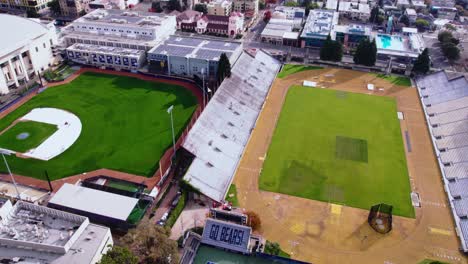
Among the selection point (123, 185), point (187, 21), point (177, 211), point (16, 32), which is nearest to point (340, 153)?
point (177, 211)

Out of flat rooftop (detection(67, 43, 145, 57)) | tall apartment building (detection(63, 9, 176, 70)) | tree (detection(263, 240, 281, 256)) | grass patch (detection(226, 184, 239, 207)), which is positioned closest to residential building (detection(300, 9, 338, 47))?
tall apartment building (detection(63, 9, 176, 70))

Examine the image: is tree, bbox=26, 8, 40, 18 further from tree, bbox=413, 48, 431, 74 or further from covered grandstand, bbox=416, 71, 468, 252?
covered grandstand, bbox=416, 71, 468, 252

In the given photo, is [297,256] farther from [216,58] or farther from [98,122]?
[216,58]

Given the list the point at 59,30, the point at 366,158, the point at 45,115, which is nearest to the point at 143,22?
the point at 59,30

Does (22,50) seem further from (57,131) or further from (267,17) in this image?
(267,17)

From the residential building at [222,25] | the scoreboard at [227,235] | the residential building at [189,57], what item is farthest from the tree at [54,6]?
the scoreboard at [227,235]
